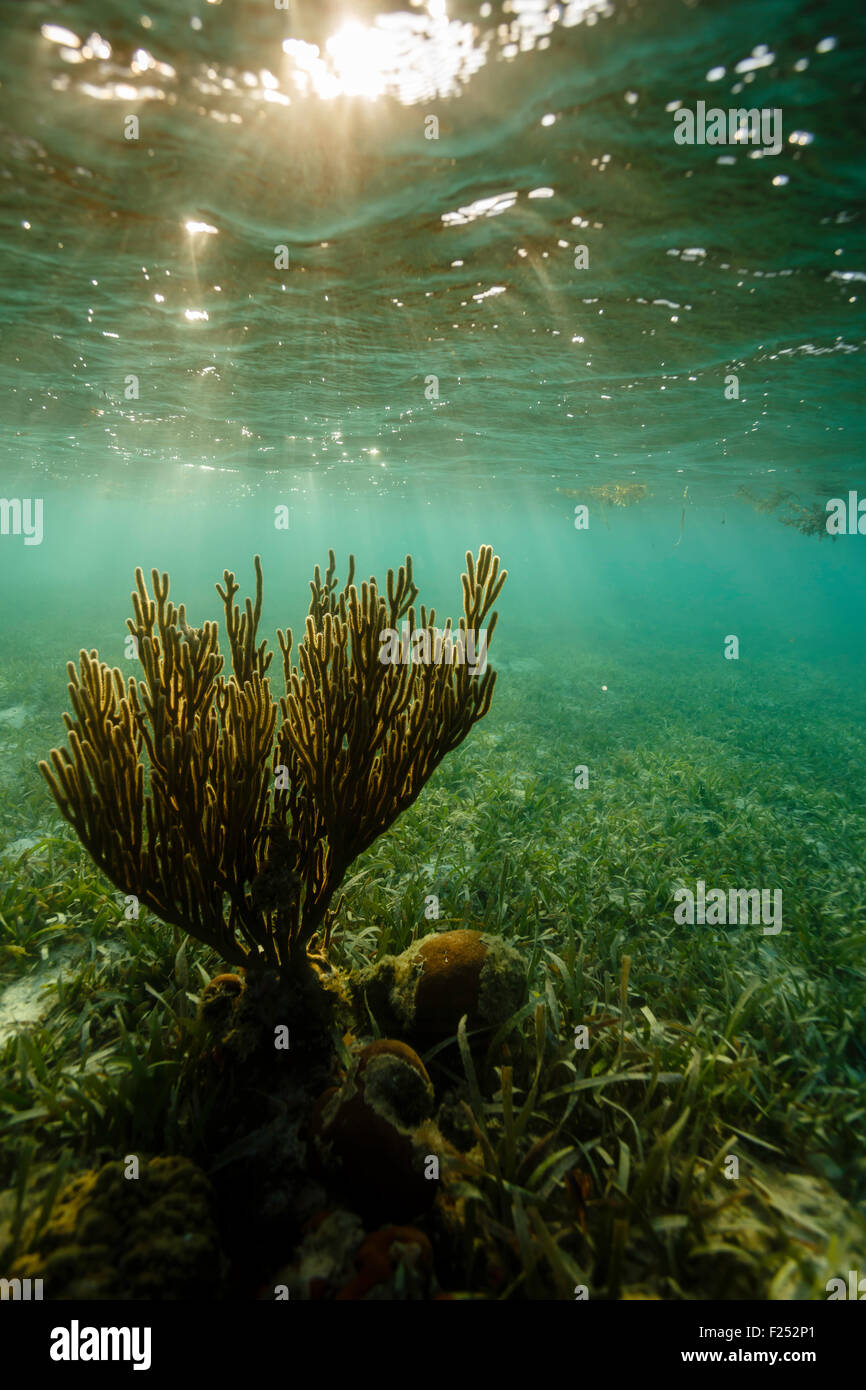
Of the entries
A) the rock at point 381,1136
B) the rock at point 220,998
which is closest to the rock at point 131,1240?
the rock at point 381,1136

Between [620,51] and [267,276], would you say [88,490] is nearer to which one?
[267,276]

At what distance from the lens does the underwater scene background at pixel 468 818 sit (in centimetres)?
278

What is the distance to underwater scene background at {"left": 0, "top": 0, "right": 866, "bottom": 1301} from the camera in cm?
278

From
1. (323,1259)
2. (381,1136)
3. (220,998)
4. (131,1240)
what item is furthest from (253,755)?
(323,1259)

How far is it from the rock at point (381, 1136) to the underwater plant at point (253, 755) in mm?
763

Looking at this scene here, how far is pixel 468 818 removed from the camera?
8266 mm

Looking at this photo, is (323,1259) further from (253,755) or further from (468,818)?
(468,818)

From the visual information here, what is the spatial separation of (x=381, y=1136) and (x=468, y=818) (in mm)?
5508

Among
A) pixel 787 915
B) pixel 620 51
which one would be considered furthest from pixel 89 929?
pixel 620 51

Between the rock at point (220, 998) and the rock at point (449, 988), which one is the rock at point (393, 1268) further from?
the rock at point (220, 998)

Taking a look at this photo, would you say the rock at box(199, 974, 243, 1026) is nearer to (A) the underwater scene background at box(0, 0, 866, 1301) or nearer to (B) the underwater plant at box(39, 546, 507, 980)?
(A) the underwater scene background at box(0, 0, 866, 1301)

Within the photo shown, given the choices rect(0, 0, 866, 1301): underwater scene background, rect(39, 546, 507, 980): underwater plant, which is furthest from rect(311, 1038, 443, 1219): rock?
rect(39, 546, 507, 980): underwater plant

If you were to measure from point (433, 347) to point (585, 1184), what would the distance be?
1224 centimetres
